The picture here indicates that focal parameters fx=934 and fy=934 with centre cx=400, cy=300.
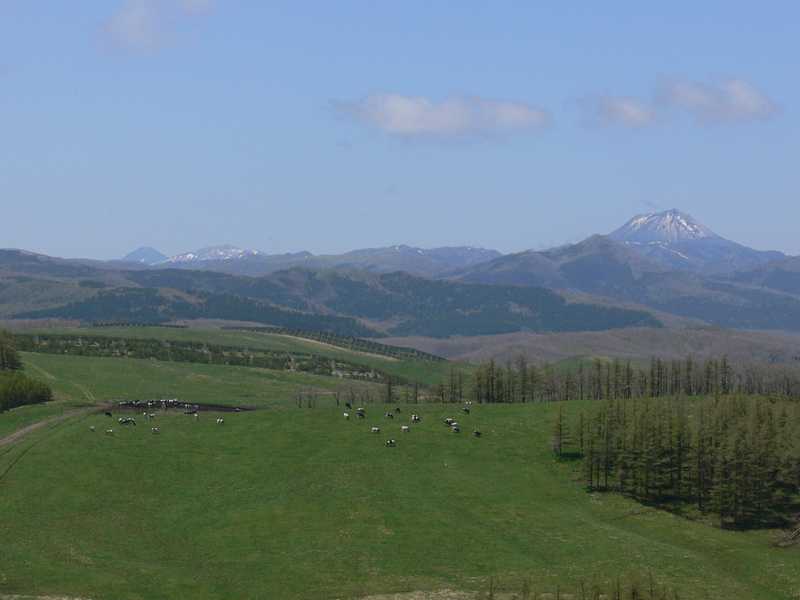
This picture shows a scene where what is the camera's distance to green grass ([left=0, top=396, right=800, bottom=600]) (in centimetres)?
9594

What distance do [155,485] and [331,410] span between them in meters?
60.5

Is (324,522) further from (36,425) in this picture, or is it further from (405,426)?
(36,425)

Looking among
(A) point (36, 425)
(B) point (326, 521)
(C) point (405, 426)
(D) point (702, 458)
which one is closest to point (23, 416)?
(A) point (36, 425)

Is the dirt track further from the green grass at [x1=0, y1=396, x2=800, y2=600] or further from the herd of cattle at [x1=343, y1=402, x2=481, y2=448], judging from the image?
the herd of cattle at [x1=343, y1=402, x2=481, y2=448]

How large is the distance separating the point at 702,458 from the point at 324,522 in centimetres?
6080

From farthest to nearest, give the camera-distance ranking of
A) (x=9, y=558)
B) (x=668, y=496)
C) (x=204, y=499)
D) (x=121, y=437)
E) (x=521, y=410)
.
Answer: (x=521, y=410) → (x=121, y=437) → (x=668, y=496) → (x=204, y=499) → (x=9, y=558)

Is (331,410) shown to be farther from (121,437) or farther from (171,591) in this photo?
(171,591)

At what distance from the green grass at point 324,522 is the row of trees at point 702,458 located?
6.47m

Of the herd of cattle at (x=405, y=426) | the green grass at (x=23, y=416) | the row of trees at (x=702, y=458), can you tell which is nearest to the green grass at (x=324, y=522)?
the herd of cattle at (x=405, y=426)

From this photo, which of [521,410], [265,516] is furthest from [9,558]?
[521,410]

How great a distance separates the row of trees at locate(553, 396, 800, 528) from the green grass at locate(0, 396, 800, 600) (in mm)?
6472

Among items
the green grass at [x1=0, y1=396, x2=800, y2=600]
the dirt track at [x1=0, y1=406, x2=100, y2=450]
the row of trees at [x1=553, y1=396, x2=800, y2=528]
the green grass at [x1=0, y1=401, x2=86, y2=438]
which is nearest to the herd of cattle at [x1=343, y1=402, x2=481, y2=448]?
the green grass at [x1=0, y1=396, x2=800, y2=600]

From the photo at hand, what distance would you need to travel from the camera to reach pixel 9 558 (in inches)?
3821

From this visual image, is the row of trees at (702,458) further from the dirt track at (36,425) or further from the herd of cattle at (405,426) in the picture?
the dirt track at (36,425)
